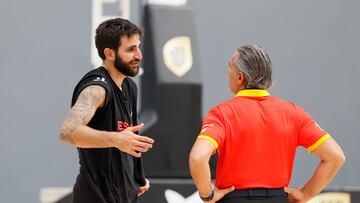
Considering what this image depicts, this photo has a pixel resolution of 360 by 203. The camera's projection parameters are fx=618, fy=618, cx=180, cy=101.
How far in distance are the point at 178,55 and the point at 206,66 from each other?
199 cm

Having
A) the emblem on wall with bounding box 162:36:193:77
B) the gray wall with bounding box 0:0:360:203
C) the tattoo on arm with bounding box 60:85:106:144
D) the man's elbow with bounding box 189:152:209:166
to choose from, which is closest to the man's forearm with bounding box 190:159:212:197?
the man's elbow with bounding box 189:152:209:166

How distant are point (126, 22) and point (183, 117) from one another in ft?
8.54

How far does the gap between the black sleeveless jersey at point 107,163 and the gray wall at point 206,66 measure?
4305 millimetres

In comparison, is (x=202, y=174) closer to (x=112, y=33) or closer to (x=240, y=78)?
(x=240, y=78)

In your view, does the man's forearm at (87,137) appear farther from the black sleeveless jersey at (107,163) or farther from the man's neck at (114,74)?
the man's neck at (114,74)

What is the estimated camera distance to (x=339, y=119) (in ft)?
25.4

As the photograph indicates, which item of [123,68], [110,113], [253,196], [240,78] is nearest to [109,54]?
[123,68]

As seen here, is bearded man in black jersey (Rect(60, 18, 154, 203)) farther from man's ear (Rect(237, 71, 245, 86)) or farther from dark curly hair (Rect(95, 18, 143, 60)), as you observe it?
man's ear (Rect(237, 71, 245, 86))

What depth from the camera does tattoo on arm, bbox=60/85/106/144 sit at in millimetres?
2398

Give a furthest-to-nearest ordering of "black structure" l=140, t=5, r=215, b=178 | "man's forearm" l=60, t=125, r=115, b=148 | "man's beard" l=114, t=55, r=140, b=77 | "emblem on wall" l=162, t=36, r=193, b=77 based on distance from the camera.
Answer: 1. "emblem on wall" l=162, t=36, r=193, b=77
2. "black structure" l=140, t=5, r=215, b=178
3. "man's beard" l=114, t=55, r=140, b=77
4. "man's forearm" l=60, t=125, r=115, b=148

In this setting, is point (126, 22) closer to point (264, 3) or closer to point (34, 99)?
point (34, 99)

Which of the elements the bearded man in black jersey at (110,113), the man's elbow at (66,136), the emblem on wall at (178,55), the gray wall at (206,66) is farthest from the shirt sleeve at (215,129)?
the gray wall at (206,66)

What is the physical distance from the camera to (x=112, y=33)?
108 inches

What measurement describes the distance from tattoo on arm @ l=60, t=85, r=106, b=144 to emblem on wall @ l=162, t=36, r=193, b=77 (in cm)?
285
